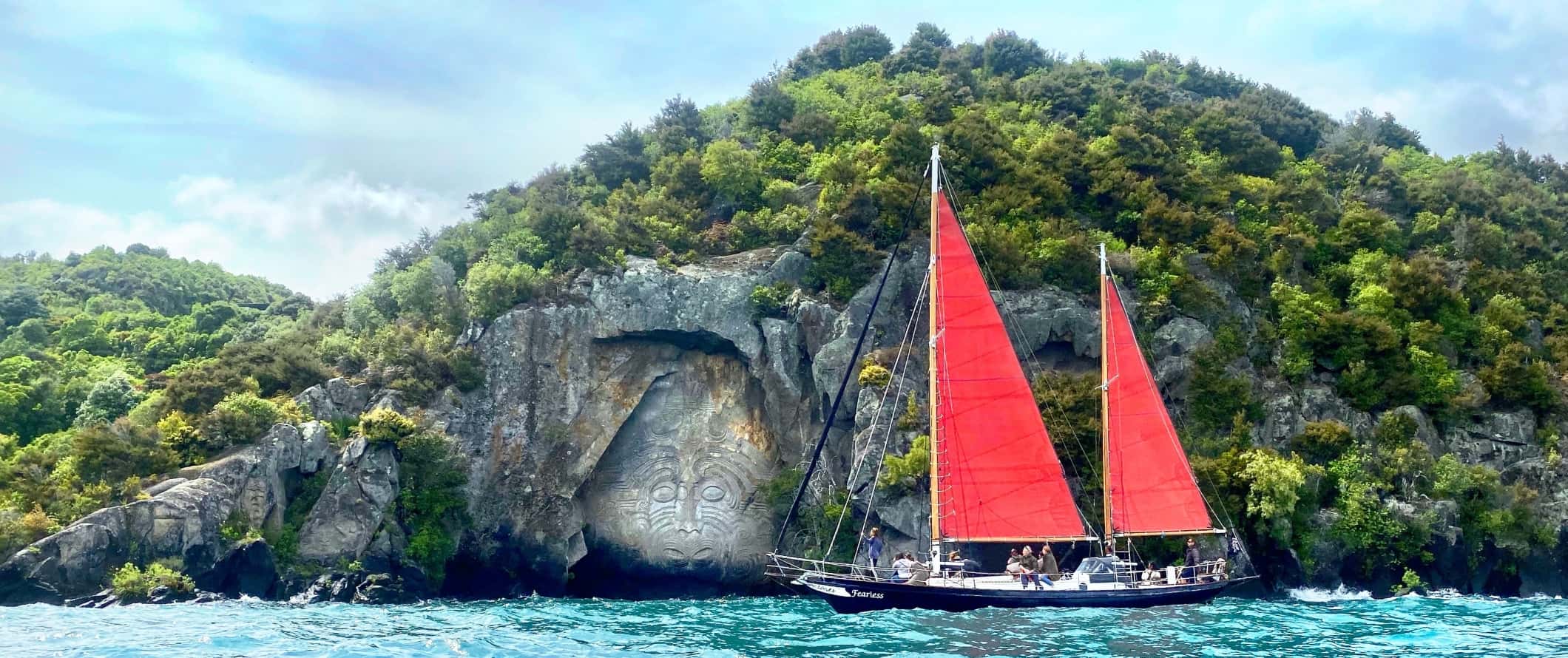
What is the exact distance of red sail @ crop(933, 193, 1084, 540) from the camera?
3180cm

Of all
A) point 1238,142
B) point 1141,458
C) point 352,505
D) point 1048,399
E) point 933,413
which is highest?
point 1238,142

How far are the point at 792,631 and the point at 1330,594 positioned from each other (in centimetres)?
1958

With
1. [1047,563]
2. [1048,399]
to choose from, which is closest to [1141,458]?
[1047,563]

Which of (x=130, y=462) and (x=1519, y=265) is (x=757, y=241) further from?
(x=1519, y=265)

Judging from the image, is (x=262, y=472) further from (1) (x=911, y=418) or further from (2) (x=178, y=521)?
(1) (x=911, y=418)

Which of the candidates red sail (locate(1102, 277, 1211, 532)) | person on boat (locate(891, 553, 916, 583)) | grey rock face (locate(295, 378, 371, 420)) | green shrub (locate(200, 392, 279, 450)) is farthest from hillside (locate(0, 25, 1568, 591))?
person on boat (locate(891, 553, 916, 583))

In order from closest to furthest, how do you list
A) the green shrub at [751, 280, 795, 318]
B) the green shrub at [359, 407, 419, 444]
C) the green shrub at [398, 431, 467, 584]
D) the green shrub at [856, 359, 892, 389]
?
the green shrub at [398, 431, 467, 584], the green shrub at [359, 407, 419, 444], the green shrub at [856, 359, 892, 389], the green shrub at [751, 280, 795, 318]

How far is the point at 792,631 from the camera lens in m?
25.7

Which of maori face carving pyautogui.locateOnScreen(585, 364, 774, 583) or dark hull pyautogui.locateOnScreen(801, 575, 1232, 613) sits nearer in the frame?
dark hull pyautogui.locateOnScreen(801, 575, 1232, 613)

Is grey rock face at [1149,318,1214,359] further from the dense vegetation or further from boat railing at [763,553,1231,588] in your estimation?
the dense vegetation

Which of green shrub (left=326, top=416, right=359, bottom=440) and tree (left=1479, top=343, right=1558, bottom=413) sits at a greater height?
tree (left=1479, top=343, right=1558, bottom=413)

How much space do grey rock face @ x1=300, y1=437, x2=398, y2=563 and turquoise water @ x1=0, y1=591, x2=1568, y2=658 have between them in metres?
4.75

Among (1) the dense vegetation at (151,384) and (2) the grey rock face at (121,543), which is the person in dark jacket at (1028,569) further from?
(2) the grey rock face at (121,543)

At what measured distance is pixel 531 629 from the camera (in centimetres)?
2595
